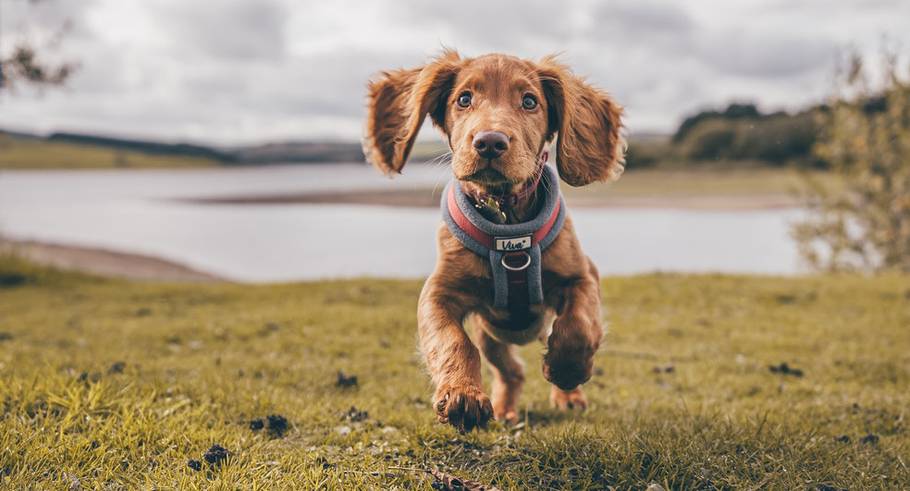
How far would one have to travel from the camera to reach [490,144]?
3.86m

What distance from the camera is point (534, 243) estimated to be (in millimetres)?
4504

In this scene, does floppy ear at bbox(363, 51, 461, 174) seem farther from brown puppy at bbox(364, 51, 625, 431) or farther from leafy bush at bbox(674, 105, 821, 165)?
leafy bush at bbox(674, 105, 821, 165)

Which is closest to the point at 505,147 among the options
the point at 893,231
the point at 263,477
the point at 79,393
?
the point at 263,477

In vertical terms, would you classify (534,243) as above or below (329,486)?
above

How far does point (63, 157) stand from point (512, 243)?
528 ft

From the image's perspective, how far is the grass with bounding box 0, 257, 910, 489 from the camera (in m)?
4.12

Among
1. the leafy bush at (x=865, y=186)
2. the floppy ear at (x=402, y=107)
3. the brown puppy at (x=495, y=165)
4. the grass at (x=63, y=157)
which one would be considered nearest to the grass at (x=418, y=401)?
the brown puppy at (x=495, y=165)

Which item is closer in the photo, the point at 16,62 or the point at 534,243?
the point at 534,243

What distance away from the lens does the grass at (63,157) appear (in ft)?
438

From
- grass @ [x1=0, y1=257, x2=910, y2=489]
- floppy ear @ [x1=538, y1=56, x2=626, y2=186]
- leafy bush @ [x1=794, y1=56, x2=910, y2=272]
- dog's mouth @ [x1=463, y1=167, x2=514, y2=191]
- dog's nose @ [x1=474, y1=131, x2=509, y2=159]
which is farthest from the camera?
leafy bush @ [x1=794, y1=56, x2=910, y2=272]

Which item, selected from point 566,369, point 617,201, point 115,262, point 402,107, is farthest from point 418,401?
point 617,201

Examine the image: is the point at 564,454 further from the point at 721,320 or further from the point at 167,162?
the point at 167,162

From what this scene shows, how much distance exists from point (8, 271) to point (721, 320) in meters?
18.7

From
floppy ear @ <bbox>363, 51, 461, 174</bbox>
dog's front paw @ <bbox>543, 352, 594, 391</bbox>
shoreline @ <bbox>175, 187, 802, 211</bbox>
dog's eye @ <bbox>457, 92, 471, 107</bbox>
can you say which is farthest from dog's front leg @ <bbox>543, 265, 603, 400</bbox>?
shoreline @ <bbox>175, 187, 802, 211</bbox>
